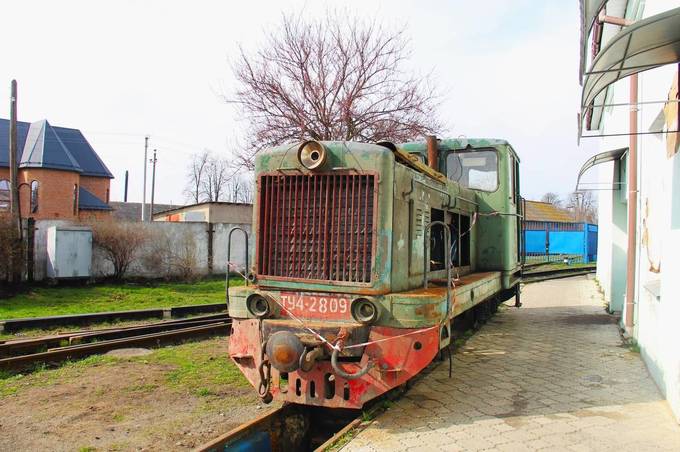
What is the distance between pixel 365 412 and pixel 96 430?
2.35 metres

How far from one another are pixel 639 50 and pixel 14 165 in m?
16.1

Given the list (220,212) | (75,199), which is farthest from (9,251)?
(75,199)

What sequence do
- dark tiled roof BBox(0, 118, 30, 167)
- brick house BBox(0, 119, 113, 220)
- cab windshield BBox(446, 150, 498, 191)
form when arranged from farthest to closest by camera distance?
1. dark tiled roof BBox(0, 118, 30, 167)
2. brick house BBox(0, 119, 113, 220)
3. cab windshield BBox(446, 150, 498, 191)

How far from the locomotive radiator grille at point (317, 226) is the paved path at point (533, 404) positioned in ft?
4.54

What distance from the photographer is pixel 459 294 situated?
531 centimetres

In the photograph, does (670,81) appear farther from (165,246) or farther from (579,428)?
(165,246)

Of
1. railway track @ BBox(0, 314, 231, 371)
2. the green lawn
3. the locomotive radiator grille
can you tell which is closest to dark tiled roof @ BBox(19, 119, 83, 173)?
the green lawn

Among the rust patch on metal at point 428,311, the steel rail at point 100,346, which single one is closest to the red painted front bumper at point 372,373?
the rust patch on metal at point 428,311

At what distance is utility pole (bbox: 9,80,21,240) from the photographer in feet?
46.3

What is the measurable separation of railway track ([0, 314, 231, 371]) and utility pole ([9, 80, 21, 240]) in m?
7.10

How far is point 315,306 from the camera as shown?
4.65 metres

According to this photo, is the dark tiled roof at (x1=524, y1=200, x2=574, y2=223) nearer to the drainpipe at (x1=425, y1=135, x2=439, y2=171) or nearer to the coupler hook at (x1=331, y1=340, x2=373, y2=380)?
the drainpipe at (x1=425, y1=135, x2=439, y2=171)

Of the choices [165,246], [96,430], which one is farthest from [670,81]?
[165,246]

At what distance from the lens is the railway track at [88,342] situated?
22.6 ft
